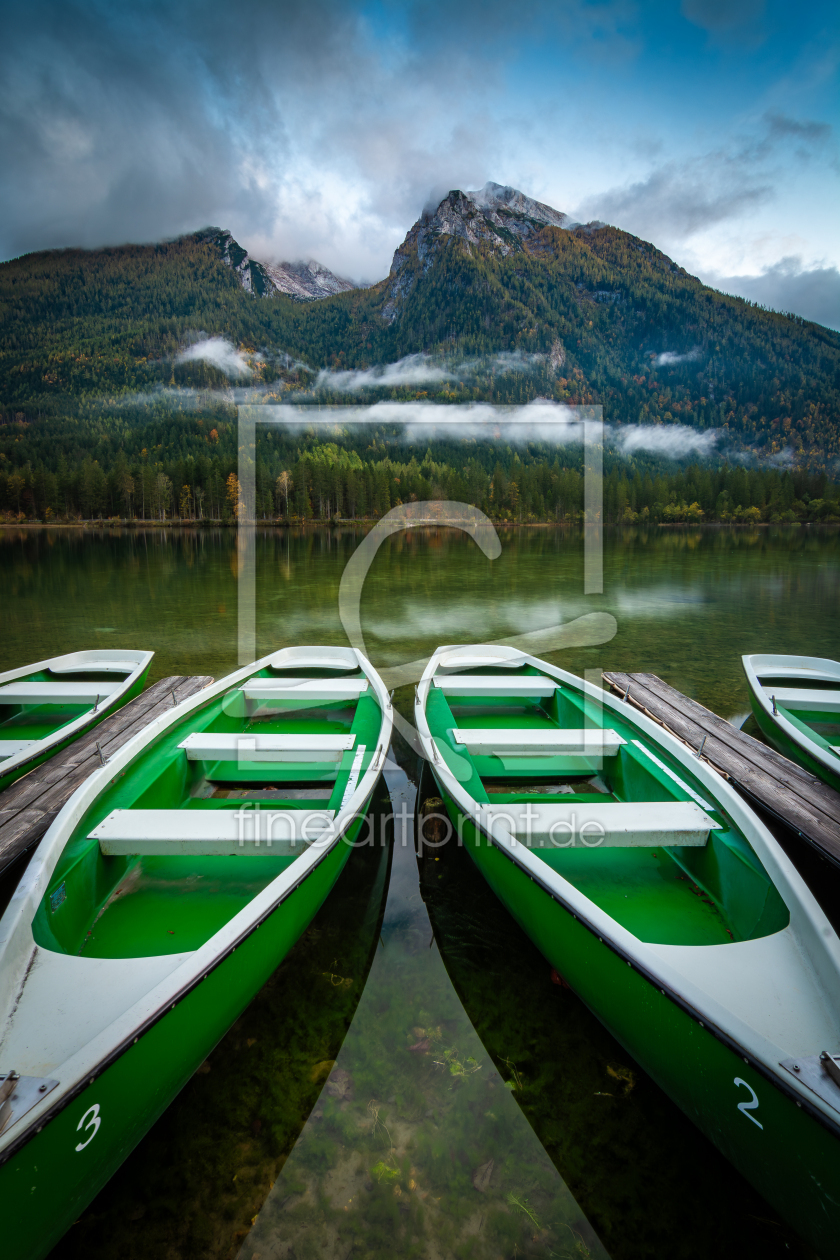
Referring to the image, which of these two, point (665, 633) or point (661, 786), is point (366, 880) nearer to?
point (661, 786)

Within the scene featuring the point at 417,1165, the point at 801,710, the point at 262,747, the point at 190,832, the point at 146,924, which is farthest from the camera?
the point at 801,710

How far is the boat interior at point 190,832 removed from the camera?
3906 mm

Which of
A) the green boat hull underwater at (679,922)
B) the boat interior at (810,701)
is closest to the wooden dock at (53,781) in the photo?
the green boat hull underwater at (679,922)

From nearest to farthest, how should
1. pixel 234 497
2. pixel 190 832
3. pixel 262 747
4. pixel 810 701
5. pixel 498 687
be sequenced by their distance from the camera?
pixel 190 832 → pixel 262 747 → pixel 498 687 → pixel 810 701 → pixel 234 497

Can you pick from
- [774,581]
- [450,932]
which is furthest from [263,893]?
[774,581]

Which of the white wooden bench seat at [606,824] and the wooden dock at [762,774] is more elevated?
the white wooden bench seat at [606,824]

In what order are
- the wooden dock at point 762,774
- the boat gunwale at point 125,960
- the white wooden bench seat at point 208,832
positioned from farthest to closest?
the wooden dock at point 762,774 → the white wooden bench seat at point 208,832 → the boat gunwale at point 125,960

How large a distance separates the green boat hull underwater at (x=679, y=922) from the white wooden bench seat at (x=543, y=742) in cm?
2

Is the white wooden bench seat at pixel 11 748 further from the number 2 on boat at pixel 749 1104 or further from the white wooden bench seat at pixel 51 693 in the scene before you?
the number 2 on boat at pixel 749 1104

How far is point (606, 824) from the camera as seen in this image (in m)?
4.38

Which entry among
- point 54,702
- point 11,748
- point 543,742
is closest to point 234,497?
point 54,702

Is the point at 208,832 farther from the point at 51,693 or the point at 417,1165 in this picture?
the point at 51,693

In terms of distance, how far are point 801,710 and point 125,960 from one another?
905 cm

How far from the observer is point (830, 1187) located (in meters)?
2.13
